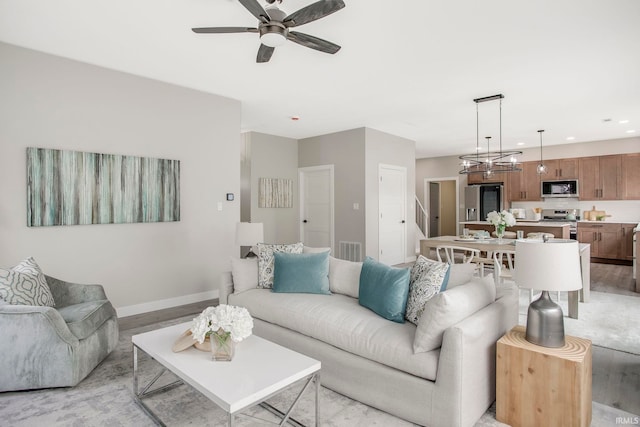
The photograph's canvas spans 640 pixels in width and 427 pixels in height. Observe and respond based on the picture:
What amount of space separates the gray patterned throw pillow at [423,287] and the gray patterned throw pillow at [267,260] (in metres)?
1.33

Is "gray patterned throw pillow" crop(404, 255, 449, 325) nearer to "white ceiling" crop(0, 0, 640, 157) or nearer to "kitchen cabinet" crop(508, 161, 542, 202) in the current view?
"white ceiling" crop(0, 0, 640, 157)

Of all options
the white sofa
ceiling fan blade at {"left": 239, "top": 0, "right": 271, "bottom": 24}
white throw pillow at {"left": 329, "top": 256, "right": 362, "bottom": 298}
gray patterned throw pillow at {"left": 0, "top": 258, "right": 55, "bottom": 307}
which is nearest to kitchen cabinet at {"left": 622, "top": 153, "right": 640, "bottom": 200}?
the white sofa

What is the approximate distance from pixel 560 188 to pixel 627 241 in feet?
5.21

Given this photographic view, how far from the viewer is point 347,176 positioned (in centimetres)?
664

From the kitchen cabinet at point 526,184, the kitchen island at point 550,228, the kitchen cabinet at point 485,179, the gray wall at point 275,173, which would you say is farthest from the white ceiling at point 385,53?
the kitchen cabinet at point 485,179

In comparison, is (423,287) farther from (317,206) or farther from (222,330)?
(317,206)

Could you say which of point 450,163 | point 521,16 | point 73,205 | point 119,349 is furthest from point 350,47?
point 450,163

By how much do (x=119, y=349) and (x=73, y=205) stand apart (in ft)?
4.96

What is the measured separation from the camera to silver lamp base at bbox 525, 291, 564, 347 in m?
1.96

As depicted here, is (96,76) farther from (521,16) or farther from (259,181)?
(521,16)

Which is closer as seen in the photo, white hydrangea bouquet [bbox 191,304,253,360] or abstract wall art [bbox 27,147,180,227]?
white hydrangea bouquet [bbox 191,304,253,360]

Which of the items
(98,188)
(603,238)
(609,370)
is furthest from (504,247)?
(603,238)

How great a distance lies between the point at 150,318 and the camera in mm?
3838

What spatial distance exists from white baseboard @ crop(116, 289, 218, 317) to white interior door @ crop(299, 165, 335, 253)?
2.78 metres
